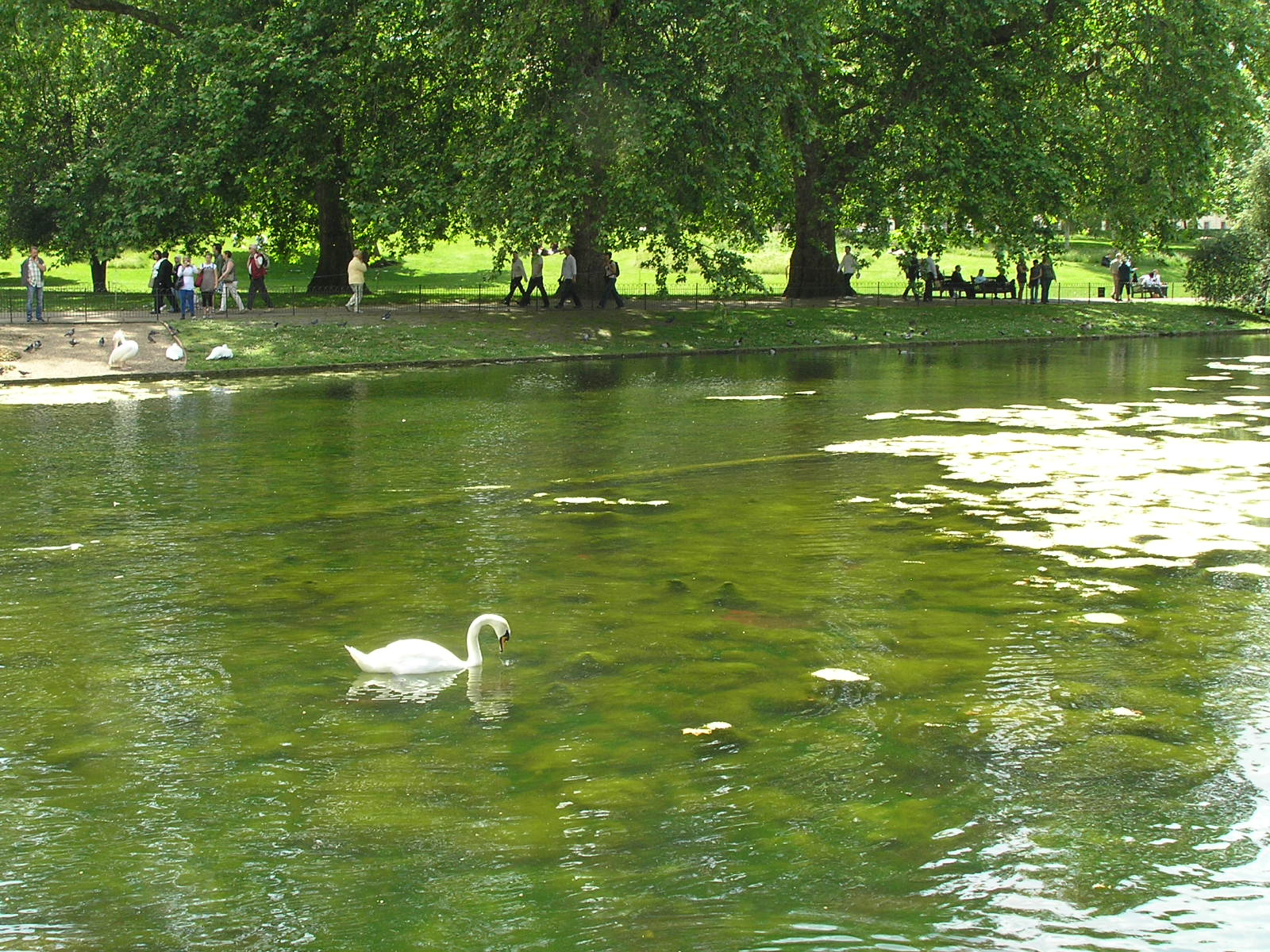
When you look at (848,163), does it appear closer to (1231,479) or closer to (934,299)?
(934,299)

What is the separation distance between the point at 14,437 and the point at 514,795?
1381 cm

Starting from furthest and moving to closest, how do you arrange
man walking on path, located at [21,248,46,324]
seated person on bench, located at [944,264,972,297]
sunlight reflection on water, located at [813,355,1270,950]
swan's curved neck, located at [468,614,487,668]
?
seated person on bench, located at [944,264,972,297], man walking on path, located at [21,248,46,324], swan's curved neck, located at [468,614,487,668], sunlight reflection on water, located at [813,355,1270,950]

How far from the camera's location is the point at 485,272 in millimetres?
52438

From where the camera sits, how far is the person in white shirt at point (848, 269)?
138 feet

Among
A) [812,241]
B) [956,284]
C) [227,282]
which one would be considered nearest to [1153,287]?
[956,284]

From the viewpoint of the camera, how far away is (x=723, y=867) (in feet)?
19.2

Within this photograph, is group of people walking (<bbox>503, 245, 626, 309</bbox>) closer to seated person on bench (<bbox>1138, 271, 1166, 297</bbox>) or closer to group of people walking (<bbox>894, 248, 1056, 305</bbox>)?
group of people walking (<bbox>894, 248, 1056, 305</bbox>)

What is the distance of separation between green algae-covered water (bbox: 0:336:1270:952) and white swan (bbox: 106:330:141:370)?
1002 cm

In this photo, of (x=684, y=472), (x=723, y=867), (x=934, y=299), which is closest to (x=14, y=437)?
(x=684, y=472)

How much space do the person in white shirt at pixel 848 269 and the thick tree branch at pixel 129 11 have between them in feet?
65.6

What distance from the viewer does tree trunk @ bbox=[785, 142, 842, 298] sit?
38594 mm

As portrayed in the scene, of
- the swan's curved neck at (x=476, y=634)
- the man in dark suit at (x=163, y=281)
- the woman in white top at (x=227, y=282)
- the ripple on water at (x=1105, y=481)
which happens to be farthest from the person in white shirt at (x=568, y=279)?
the swan's curved neck at (x=476, y=634)

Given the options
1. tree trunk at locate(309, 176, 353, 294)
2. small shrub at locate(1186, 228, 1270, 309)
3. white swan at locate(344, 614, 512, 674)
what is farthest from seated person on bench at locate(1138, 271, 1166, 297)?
white swan at locate(344, 614, 512, 674)

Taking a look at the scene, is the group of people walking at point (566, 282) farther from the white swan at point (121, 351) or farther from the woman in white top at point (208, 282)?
the white swan at point (121, 351)
